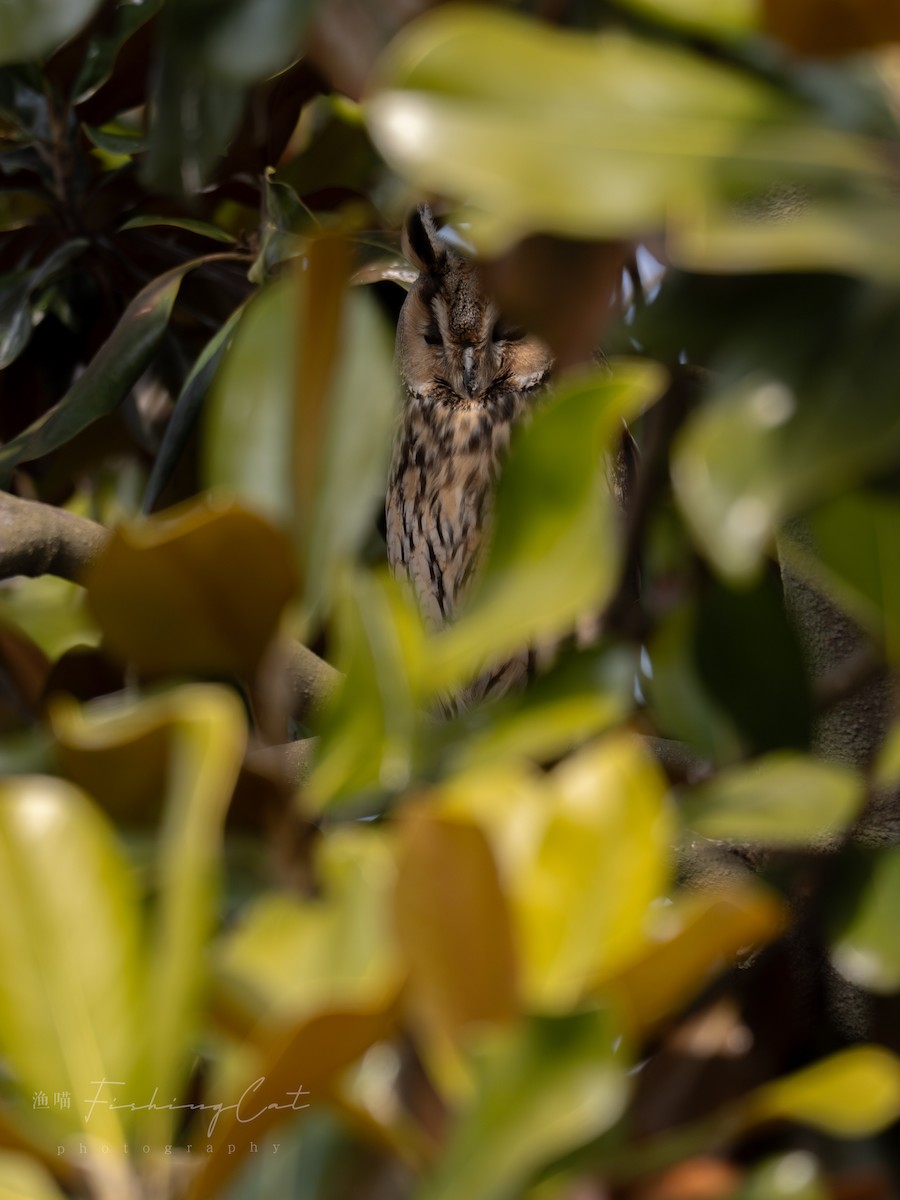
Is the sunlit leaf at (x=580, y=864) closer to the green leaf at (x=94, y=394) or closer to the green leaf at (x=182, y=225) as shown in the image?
the green leaf at (x=94, y=394)

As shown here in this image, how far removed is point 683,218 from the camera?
344mm

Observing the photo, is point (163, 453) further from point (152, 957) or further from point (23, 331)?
point (152, 957)

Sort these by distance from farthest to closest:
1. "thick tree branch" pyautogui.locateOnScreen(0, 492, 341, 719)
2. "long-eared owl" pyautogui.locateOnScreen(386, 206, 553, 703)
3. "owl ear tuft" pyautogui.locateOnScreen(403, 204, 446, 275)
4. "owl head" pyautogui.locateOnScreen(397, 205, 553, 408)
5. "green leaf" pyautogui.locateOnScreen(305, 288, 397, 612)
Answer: "owl head" pyautogui.locateOnScreen(397, 205, 553, 408), "long-eared owl" pyautogui.locateOnScreen(386, 206, 553, 703), "owl ear tuft" pyautogui.locateOnScreen(403, 204, 446, 275), "thick tree branch" pyautogui.locateOnScreen(0, 492, 341, 719), "green leaf" pyautogui.locateOnScreen(305, 288, 397, 612)

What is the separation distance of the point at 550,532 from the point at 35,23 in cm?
32

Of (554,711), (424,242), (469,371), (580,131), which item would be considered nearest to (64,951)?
(554,711)

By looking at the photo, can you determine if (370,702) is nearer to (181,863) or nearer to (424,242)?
(181,863)

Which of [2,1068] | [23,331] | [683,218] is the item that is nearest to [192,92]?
[683,218]

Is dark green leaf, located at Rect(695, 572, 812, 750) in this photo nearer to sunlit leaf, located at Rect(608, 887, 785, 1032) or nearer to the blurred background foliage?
the blurred background foliage

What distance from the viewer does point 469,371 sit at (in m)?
2.18

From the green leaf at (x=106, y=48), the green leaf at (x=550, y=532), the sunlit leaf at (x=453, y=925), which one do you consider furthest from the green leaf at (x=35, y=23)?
the green leaf at (x=106, y=48)

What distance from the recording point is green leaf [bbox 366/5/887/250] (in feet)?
1.10

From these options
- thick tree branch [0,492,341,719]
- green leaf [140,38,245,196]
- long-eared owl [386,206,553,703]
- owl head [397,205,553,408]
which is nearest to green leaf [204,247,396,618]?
green leaf [140,38,245,196]

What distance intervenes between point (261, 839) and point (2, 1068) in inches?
4.9

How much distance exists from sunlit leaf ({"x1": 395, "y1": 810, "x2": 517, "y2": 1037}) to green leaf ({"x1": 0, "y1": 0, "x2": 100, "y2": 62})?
0.38 metres
